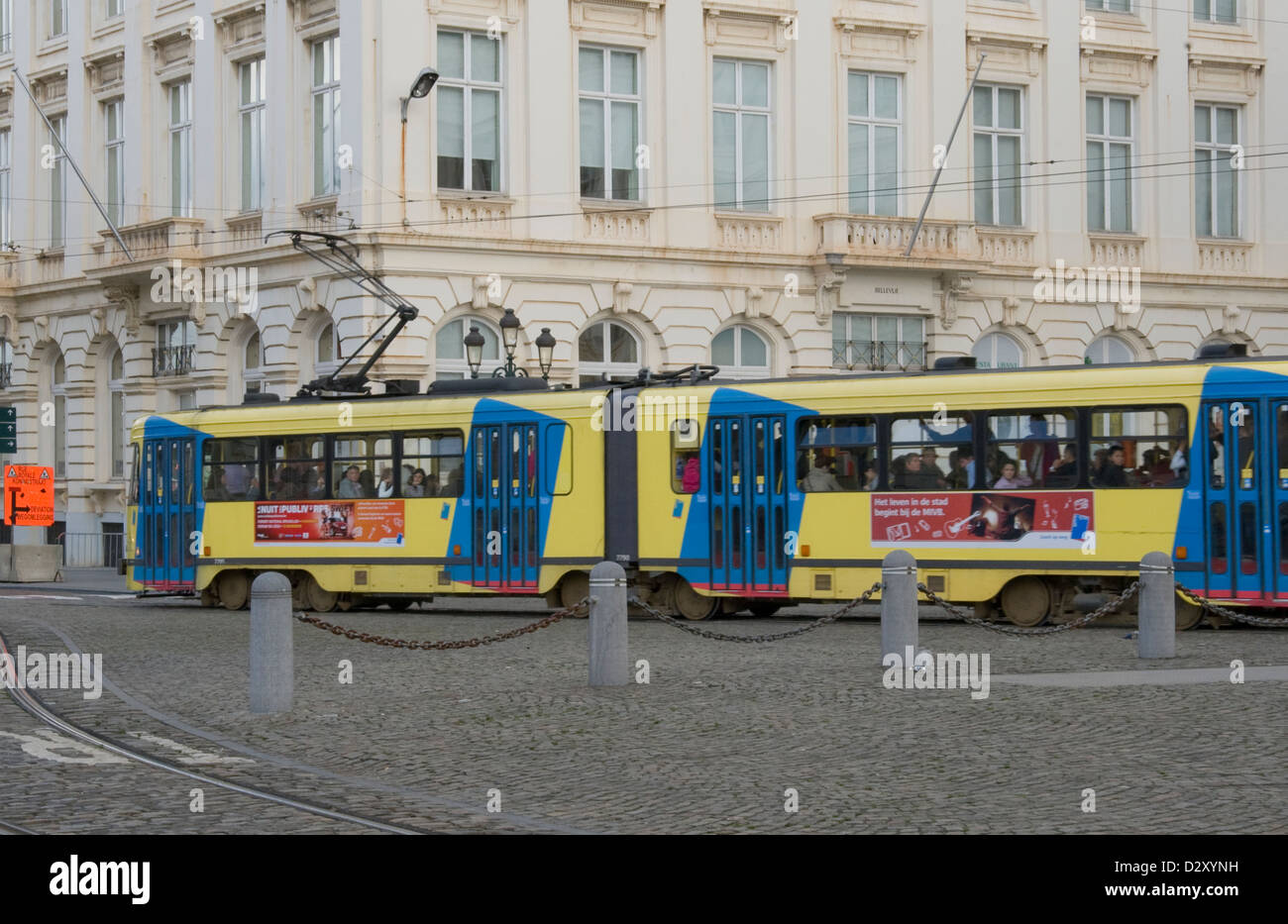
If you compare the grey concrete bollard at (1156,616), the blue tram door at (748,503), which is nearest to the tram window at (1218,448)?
the grey concrete bollard at (1156,616)

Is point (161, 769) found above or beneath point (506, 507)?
beneath

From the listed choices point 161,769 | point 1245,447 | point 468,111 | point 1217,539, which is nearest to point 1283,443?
point 1245,447

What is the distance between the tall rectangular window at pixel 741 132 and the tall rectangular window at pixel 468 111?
454 cm

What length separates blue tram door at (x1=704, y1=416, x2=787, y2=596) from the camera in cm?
2522

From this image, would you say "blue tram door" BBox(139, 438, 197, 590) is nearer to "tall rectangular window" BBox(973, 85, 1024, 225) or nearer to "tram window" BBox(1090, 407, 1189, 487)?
"tram window" BBox(1090, 407, 1189, 487)

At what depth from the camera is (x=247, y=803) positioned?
1070 centimetres

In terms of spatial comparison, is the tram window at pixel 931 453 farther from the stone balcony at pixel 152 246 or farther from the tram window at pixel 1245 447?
the stone balcony at pixel 152 246

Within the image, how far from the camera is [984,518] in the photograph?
23.9 m

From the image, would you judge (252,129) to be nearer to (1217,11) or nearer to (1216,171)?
(1216,171)

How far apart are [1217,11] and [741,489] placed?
79.0ft
